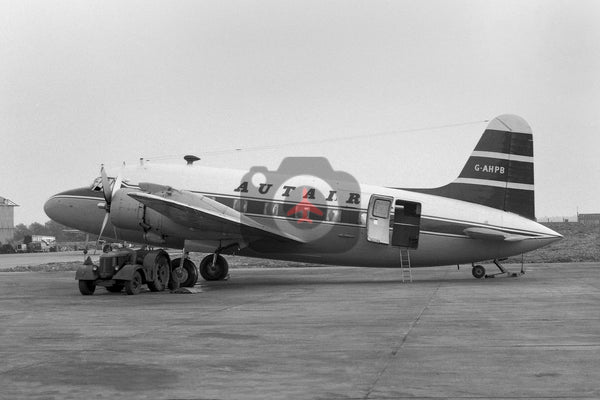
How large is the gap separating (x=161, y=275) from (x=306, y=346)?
47.4 feet

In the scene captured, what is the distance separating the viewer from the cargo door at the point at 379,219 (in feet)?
94.1

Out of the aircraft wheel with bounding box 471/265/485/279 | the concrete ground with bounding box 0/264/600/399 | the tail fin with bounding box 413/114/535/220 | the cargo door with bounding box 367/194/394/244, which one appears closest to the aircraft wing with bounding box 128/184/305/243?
the cargo door with bounding box 367/194/394/244

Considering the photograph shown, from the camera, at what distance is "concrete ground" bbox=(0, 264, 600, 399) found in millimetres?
8641

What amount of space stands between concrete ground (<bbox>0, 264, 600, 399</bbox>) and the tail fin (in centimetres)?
728

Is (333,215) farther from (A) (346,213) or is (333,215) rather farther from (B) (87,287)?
(B) (87,287)

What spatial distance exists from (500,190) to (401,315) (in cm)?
1412

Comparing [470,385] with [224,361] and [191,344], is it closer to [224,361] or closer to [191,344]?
[224,361]

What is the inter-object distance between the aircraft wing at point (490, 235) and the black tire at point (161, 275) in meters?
11.2

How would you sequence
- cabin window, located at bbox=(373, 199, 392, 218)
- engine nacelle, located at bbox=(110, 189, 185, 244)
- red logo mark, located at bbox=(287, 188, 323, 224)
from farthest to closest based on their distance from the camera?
red logo mark, located at bbox=(287, 188, 323, 224) → cabin window, located at bbox=(373, 199, 392, 218) → engine nacelle, located at bbox=(110, 189, 185, 244)

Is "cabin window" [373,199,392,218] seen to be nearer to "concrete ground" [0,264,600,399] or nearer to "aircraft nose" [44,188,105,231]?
"concrete ground" [0,264,600,399]

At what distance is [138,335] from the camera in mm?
13602

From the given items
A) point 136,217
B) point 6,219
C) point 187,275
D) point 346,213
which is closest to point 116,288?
point 187,275

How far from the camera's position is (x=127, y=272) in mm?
24141

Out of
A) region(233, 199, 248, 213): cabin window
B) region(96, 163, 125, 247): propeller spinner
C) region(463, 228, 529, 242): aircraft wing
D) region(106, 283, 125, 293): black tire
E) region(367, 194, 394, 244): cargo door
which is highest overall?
region(96, 163, 125, 247): propeller spinner
